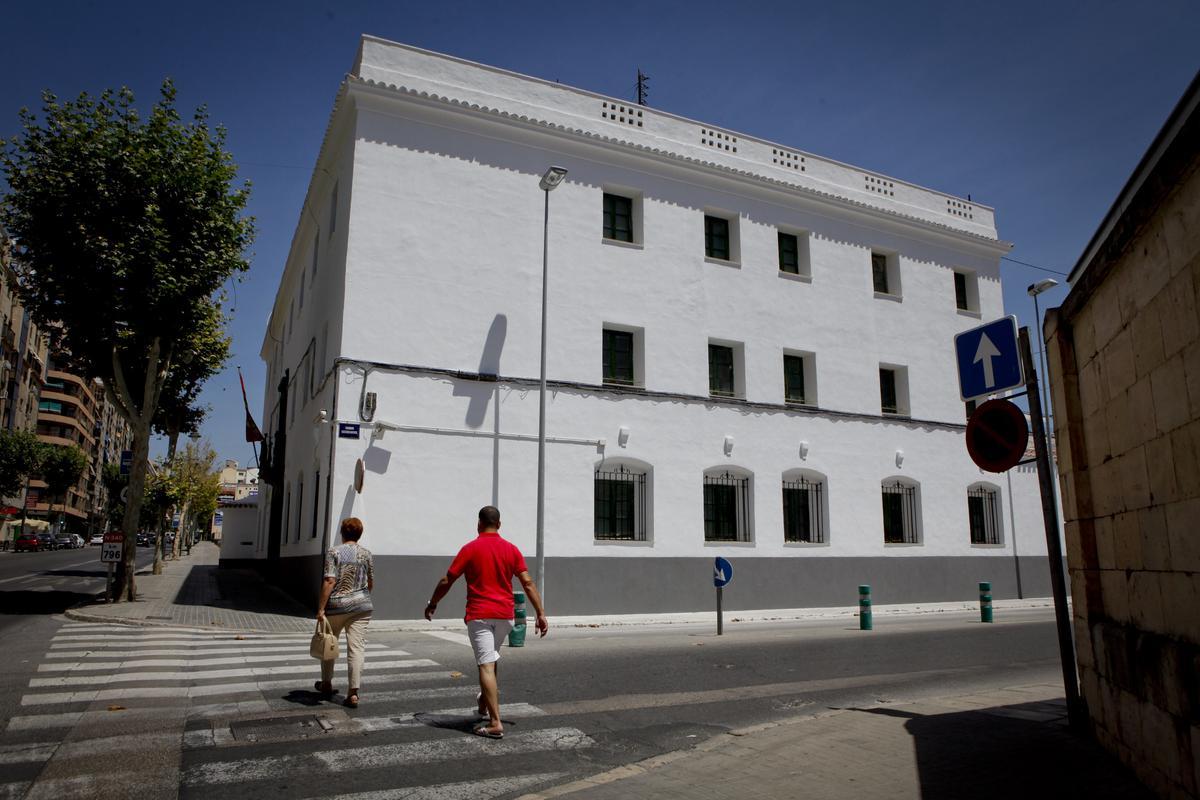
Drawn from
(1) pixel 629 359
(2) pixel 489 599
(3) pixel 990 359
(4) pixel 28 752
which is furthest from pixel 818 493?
(4) pixel 28 752

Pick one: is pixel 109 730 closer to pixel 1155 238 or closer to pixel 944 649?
pixel 1155 238

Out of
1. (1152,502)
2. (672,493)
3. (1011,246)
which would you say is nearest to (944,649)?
(672,493)

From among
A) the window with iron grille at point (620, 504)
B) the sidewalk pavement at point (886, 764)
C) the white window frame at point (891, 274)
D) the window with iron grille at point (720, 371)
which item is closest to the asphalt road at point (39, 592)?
the window with iron grille at point (620, 504)

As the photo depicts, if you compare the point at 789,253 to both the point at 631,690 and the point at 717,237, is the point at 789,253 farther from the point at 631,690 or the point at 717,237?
the point at 631,690

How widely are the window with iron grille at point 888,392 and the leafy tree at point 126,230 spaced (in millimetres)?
17065

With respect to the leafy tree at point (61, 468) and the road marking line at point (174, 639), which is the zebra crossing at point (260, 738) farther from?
the leafy tree at point (61, 468)

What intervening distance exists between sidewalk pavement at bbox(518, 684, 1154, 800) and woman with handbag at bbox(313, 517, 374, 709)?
3122mm

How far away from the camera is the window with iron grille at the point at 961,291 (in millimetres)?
25000

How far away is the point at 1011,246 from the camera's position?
25.5 metres

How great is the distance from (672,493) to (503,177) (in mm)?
8250

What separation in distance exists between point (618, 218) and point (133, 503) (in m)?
12.9

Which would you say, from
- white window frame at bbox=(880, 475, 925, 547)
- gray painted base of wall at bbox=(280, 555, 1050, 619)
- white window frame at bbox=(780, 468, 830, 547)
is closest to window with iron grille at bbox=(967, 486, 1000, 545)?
gray painted base of wall at bbox=(280, 555, 1050, 619)

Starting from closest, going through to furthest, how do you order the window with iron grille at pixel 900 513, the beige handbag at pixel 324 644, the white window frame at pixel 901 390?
the beige handbag at pixel 324 644 → the window with iron grille at pixel 900 513 → the white window frame at pixel 901 390

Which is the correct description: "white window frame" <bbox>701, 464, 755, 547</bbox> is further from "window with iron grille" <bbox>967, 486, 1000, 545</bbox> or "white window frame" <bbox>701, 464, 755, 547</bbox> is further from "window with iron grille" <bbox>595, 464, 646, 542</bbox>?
"window with iron grille" <bbox>967, 486, 1000, 545</bbox>
